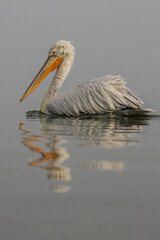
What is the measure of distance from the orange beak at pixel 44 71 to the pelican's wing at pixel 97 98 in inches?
56.1

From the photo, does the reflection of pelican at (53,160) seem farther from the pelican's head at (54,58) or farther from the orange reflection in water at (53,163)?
the pelican's head at (54,58)

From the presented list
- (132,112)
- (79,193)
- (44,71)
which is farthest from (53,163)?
(44,71)

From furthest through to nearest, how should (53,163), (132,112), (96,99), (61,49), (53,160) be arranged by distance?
(61,49), (96,99), (132,112), (53,160), (53,163)

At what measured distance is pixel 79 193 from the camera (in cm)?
233

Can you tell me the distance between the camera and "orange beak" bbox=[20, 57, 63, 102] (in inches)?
425

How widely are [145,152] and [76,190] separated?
171 cm

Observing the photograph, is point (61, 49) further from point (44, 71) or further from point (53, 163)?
point (53, 163)

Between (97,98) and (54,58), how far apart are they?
234 centimetres

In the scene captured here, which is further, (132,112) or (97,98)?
(97,98)

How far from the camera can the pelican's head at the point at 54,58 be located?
10.8 m

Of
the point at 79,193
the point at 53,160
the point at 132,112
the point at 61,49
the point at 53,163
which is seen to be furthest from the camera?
the point at 61,49

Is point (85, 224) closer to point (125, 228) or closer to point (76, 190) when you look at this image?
point (125, 228)

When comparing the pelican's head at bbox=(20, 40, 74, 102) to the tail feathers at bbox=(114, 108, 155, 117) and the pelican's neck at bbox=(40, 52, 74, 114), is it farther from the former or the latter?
the tail feathers at bbox=(114, 108, 155, 117)

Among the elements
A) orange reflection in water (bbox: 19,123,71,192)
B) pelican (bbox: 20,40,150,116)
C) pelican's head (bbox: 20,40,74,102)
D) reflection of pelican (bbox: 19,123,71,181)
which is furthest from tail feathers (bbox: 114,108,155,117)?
orange reflection in water (bbox: 19,123,71,192)
